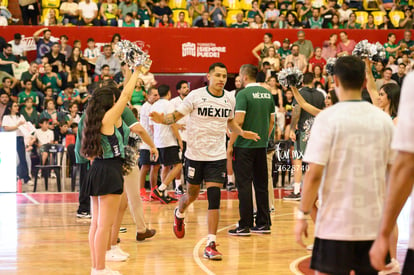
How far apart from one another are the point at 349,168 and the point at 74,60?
1305 centimetres

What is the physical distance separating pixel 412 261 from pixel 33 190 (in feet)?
35.9

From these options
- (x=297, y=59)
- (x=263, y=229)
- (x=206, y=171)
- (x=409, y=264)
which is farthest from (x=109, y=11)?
(x=409, y=264)

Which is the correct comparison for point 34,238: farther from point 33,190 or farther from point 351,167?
point 351,167

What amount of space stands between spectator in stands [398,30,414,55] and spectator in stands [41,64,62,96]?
9.01 m

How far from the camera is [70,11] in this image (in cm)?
1762

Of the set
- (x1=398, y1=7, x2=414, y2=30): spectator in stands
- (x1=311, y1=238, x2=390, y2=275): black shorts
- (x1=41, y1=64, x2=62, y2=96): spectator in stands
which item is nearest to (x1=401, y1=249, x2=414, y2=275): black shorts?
(x1=311, y1=238, x2=390, y2=275): black shorts

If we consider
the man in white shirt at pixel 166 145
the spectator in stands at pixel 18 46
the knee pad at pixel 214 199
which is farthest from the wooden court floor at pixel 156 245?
the spectator in stands at pixel 18 46

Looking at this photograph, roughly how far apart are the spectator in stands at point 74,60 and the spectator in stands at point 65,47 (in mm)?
218

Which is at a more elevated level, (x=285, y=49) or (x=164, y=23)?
(x=164, y=23)

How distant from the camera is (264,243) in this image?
26.8ft

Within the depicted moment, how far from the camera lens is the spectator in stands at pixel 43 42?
1631cm

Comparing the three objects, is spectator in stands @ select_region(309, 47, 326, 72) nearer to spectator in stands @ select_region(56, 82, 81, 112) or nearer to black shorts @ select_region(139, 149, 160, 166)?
spectator in stands @ select_region(56, 82, 81, 112)

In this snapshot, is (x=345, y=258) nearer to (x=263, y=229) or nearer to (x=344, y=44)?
(x=263, y=229)

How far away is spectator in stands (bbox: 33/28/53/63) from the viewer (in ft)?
53.5
